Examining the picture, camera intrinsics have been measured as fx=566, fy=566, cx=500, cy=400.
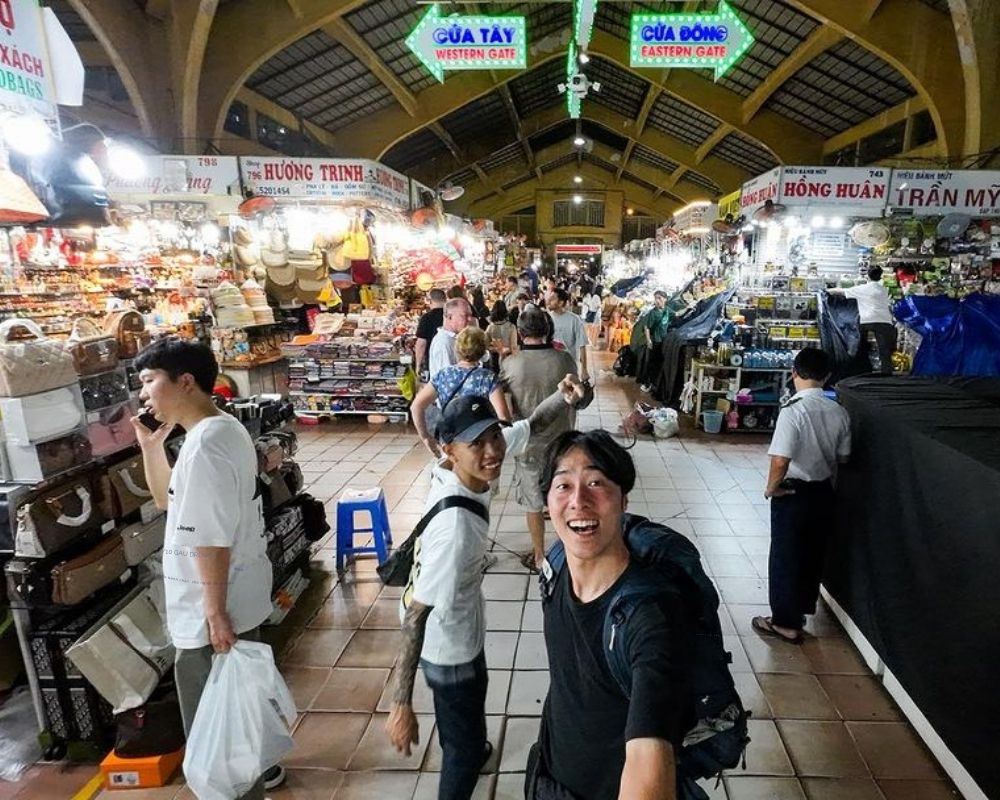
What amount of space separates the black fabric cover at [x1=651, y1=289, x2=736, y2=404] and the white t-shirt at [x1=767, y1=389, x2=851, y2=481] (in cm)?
514

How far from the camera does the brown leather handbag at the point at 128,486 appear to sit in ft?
8.68

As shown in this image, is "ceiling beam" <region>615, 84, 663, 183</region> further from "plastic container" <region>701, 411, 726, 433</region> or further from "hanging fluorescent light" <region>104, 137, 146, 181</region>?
"hanging fluorescent light" <region>104, 137, 146, 181</region>

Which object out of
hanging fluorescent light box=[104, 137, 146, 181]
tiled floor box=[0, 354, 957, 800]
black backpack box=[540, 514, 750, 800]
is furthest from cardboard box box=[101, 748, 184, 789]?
hanging fluorescent light box=[104, 137, 146, 181]

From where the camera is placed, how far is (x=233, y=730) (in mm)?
1955

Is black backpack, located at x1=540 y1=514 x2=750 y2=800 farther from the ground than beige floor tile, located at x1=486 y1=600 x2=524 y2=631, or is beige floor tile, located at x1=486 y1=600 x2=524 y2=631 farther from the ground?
black backpack, located at x1=540 y1=514 x2=750 y2=800

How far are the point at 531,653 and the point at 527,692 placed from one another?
0.30m

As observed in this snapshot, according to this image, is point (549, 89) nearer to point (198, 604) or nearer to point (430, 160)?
point (430, 160)

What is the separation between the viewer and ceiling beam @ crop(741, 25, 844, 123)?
10470 millimetres

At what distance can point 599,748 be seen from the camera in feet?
4.20

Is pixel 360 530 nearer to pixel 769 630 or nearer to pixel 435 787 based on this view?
pixel 435 787

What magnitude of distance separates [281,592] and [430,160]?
20.6m

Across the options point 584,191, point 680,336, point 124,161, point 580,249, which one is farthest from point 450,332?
point 584,191

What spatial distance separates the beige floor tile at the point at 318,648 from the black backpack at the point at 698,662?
100 inches

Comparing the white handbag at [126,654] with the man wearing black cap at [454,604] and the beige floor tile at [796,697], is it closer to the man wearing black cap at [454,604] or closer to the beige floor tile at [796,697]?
the man wearing black cap at [454,604]
